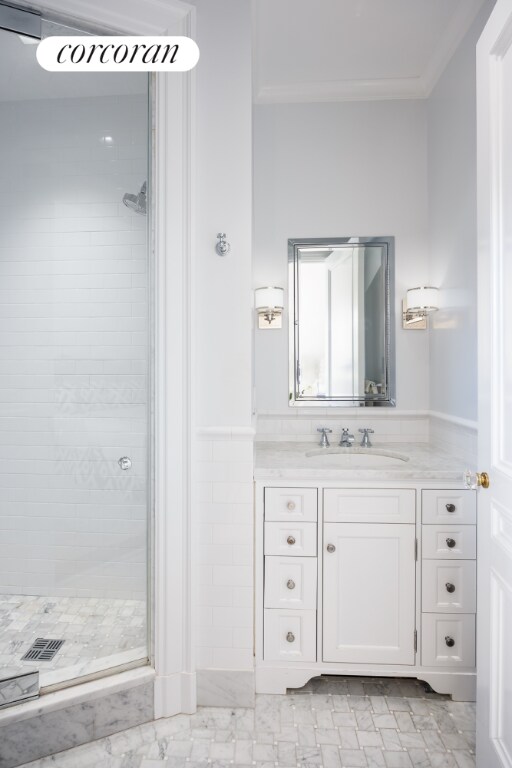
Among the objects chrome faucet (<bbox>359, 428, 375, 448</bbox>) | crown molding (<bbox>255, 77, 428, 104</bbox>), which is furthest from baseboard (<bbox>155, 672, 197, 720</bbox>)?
crown molding (<bbox>255, 77, 428, 104</bbox>)

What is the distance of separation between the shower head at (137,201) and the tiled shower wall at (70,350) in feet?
0.09

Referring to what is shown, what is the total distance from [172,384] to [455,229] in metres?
1.50

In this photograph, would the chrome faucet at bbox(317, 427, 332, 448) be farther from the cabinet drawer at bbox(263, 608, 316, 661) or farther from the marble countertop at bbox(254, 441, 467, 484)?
the cabinet drawer at bbox(263, 608, 316, 661)

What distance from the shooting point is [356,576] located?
5.83 feet

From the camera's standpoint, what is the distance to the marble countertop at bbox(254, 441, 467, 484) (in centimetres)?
177

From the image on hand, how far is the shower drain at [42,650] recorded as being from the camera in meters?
1.58

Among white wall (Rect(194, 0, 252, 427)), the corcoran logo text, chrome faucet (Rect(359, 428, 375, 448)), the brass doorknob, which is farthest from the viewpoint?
chrome faucet (Rect(359, 428, 375, 448))

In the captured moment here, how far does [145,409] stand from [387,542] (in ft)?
3.54

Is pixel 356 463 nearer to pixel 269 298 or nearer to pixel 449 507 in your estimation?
pixel 449 507

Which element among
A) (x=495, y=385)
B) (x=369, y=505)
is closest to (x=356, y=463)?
(x=369, y=505)

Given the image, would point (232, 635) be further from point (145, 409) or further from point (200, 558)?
point (145, 409)

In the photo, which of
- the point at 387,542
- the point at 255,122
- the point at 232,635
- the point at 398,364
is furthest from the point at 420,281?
the point at 232,635

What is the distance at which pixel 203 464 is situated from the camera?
1.74 metres

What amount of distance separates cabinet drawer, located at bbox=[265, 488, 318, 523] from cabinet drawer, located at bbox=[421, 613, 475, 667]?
23.8 inches
